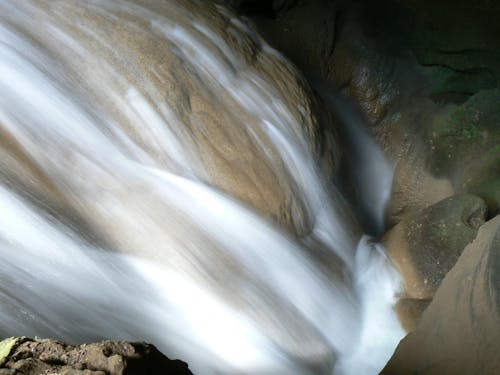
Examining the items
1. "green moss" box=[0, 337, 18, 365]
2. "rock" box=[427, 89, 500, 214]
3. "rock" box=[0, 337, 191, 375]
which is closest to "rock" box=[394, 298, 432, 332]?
"rock" box=[427, 89, 500, 214]

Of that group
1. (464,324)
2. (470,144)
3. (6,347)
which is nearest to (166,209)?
(464,324)

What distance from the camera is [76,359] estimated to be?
4.75 ft

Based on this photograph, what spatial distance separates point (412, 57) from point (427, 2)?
0.43 m

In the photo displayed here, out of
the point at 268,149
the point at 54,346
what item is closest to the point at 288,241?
the point at 268,149

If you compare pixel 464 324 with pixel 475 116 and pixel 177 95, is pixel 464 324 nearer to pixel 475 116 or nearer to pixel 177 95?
pixel 177 95

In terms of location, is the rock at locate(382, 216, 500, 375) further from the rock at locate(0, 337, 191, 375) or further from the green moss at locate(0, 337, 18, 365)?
the green moss at locate(0, 337, 18, 365)

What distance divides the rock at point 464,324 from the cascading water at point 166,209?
67cm

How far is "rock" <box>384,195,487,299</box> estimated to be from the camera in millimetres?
3527

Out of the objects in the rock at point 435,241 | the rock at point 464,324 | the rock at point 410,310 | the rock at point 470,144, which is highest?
the rock at point 470,144

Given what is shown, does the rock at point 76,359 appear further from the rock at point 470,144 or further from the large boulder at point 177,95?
the rock at point 470,144

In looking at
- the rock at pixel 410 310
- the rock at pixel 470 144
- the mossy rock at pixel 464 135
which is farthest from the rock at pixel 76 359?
the mossy rock at pixel 464 135

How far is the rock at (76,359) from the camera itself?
1.38m

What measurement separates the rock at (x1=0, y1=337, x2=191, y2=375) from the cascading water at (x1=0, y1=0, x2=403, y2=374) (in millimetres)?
383

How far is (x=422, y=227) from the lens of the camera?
3.68m
